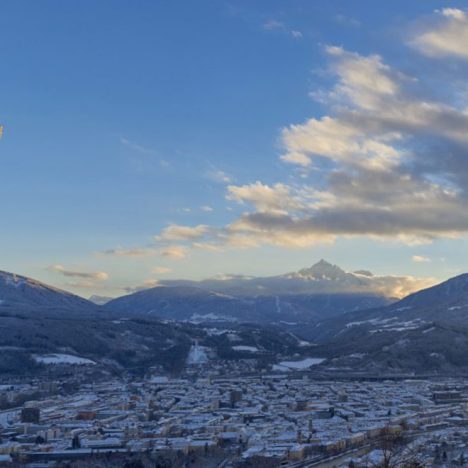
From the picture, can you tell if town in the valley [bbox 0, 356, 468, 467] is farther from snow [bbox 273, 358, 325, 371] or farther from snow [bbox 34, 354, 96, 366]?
snow [bbox 273, 358, 325, 371]

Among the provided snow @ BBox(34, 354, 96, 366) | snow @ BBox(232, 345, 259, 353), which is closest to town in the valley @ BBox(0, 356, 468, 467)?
snow @ BBox(34, 354, 96, 366)

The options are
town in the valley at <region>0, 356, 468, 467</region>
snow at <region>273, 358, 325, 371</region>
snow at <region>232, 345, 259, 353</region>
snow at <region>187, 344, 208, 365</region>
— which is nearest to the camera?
town in the valley at <region>0, 356, 468, 467</region>

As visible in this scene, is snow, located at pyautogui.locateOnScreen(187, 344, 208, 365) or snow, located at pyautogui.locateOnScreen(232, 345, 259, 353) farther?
snow, located at pyautogui.locateOnScreen(232, 345, 259, 353)

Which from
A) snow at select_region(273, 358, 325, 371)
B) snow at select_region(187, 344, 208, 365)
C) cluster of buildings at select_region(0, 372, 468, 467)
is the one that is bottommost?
cluster of buildings at select_region(0, 372, 468, 467)

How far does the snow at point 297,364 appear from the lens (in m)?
134

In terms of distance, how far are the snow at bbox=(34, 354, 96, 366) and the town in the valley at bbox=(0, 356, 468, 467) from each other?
69.7ft

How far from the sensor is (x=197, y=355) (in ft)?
496

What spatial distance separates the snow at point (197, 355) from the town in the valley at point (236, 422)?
33.5 meters

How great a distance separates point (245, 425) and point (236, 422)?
7.99ft

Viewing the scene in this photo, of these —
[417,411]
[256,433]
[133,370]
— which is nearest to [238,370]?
[133,370]

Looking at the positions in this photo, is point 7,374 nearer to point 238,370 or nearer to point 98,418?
point 238,370

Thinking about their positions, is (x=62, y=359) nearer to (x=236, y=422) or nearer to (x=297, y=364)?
(x=297, y=364)

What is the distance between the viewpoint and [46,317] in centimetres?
18325

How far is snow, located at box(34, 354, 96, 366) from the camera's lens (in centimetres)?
13250
